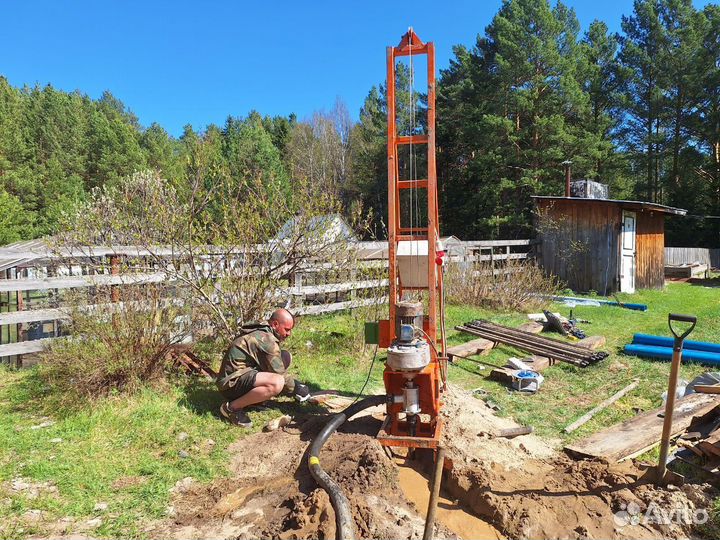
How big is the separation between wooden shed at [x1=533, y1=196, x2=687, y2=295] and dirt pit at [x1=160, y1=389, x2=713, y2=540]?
12.8 m

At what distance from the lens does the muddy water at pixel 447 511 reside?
11.1ft

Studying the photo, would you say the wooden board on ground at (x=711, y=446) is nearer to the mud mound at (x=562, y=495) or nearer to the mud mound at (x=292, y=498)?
the mud mound at (x=562, y=495)

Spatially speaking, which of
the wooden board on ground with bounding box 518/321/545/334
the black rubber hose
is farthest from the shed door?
the black rubber hose

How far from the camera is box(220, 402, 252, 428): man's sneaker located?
4866 mm

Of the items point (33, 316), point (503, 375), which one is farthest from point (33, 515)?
point (503, 375)

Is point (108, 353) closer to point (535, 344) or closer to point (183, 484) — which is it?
point (183, 484)

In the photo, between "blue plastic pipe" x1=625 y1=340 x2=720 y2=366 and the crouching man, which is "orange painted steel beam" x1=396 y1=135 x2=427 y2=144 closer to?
the crouching man

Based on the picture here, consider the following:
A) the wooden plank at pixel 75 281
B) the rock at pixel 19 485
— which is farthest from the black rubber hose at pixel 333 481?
the wooden plank at pixel 75 281

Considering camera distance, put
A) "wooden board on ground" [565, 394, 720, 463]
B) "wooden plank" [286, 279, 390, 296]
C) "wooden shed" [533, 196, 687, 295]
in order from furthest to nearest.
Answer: "wooden shed" [533, 196, 687, 295] → "wooden plank" [286, 279, 390, 296] → "wooden board on ground" [565, 394, 720, 463]

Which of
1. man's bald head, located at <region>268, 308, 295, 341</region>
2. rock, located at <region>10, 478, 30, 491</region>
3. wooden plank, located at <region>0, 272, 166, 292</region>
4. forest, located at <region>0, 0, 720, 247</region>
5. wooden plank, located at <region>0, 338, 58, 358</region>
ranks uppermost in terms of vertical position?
forest, located at <region>0, 0, 720, 247</region>

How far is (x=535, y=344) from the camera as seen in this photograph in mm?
8281

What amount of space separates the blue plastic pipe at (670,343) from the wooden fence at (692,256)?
64.0 feet

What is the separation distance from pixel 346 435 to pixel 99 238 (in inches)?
205

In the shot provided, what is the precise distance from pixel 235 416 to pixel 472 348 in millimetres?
4526
